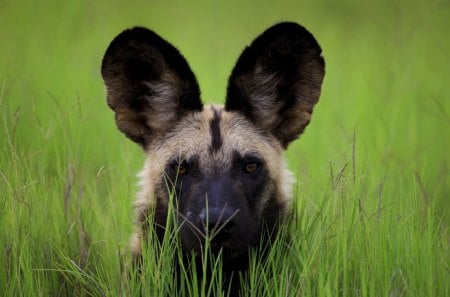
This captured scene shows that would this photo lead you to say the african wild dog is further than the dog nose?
Yes

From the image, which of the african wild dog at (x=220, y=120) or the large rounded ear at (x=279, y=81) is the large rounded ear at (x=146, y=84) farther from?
the large rounded ear at (x=279, y=81)

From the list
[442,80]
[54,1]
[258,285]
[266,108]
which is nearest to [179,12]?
[54,1]

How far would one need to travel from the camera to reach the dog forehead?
12.7ft

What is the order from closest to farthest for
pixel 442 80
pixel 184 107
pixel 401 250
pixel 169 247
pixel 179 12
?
pixel 169 247 → pixel 401 250 → pixel 184 107 → pixel 442 80 → pixel 179 12

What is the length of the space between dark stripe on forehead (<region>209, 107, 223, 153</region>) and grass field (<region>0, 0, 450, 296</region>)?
1.90 ft

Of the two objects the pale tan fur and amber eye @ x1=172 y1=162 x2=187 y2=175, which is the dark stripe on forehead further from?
amber eye @ x1=172 y1=162 x2=187 y2=175

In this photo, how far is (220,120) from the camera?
4.07 metres

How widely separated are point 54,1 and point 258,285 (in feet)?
21.2

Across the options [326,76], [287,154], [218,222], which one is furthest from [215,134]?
[326,76]

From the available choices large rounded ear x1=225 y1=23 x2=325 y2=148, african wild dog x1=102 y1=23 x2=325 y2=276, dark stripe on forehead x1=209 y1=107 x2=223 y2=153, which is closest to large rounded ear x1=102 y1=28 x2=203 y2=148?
african wild dog x1=102 y1=23 x2=325 y2=276

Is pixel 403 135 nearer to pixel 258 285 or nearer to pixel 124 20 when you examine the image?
pixel 258 285

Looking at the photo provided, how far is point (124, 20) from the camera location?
1059 centimetres

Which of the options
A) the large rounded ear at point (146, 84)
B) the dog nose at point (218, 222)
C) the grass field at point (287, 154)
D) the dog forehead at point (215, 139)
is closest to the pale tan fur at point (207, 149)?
the dog forehead at point (215, 139)

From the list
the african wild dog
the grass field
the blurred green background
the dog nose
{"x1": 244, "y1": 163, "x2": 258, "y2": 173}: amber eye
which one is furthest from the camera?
the blurred green background
